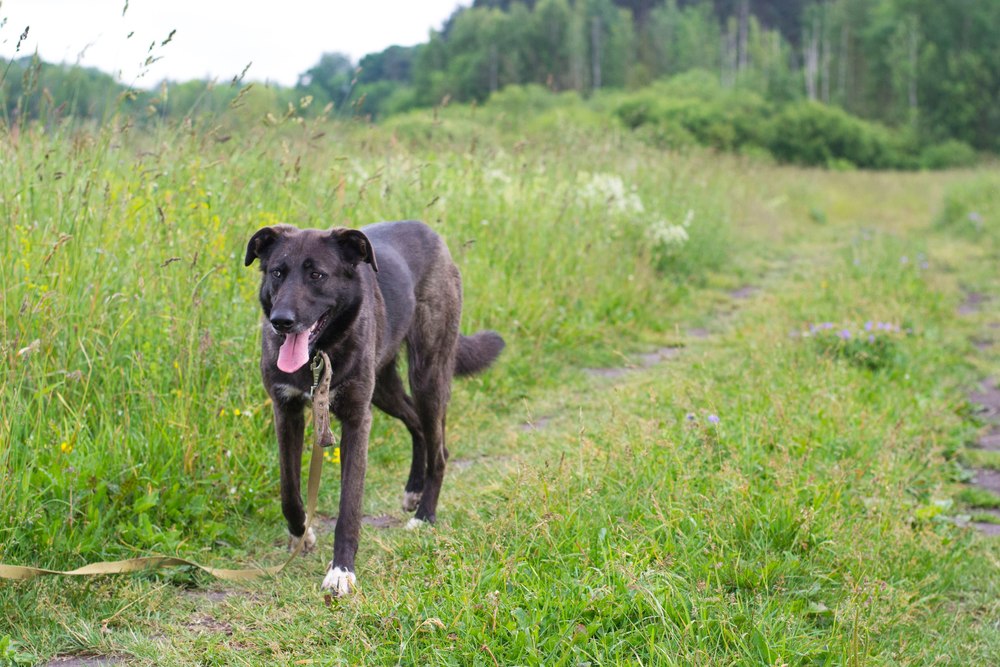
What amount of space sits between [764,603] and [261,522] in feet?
7.52

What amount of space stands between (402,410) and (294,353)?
1.24m

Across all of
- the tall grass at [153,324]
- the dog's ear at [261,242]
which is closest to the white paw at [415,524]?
the tall grass at [153,324]

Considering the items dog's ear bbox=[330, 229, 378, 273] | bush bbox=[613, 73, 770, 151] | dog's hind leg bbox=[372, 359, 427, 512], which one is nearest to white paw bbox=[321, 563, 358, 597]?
dog's hind leg bbox=[372, 359, 427, 512]

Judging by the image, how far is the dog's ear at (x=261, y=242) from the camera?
11.0ft

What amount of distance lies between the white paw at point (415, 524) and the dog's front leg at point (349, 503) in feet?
1.44

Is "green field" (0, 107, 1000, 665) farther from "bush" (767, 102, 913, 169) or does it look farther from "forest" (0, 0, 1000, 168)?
"bush" (767, 102, 913, 169)

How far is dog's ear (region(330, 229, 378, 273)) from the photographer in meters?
3.33

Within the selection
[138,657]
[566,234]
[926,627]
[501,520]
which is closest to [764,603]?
[926,627]

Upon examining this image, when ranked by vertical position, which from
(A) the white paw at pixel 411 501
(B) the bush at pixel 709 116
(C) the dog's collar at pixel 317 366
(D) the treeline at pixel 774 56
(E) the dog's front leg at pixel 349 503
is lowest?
(A) the white paw at pixel 411 501

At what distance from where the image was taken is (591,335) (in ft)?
23.7

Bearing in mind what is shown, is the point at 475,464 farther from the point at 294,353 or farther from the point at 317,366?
the point at 294,353

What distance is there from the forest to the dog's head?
1035 centimetres

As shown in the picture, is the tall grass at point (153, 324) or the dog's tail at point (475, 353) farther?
the dog's tail at point (475, 353)

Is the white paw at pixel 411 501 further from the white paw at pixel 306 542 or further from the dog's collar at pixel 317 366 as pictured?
the dog's collar at pixel 317 366
